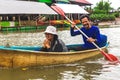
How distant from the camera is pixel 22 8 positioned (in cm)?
3684

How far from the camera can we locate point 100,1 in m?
73.0

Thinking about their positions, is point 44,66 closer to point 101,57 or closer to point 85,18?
point 85,18

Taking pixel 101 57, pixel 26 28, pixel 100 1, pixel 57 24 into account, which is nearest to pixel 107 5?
pixel 100 1

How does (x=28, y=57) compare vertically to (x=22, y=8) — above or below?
below

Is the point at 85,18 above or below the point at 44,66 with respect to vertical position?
above

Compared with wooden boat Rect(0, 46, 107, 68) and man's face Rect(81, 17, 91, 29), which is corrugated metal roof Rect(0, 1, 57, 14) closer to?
man's face Rect(81, 17, 91, 29)

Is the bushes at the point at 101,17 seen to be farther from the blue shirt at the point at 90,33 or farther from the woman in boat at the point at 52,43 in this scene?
the woman in boat at the point at 52,43

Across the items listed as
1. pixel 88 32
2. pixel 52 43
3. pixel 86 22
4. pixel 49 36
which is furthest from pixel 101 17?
pixel 49 36

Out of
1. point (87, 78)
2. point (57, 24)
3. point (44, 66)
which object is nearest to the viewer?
point (87, 78)

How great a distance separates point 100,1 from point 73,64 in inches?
2470

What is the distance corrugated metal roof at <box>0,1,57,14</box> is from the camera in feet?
113

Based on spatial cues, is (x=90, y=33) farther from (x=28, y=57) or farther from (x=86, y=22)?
(x=28, y=57)

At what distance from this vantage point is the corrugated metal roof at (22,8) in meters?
34.3

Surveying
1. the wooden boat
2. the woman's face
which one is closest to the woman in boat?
the woman's face
